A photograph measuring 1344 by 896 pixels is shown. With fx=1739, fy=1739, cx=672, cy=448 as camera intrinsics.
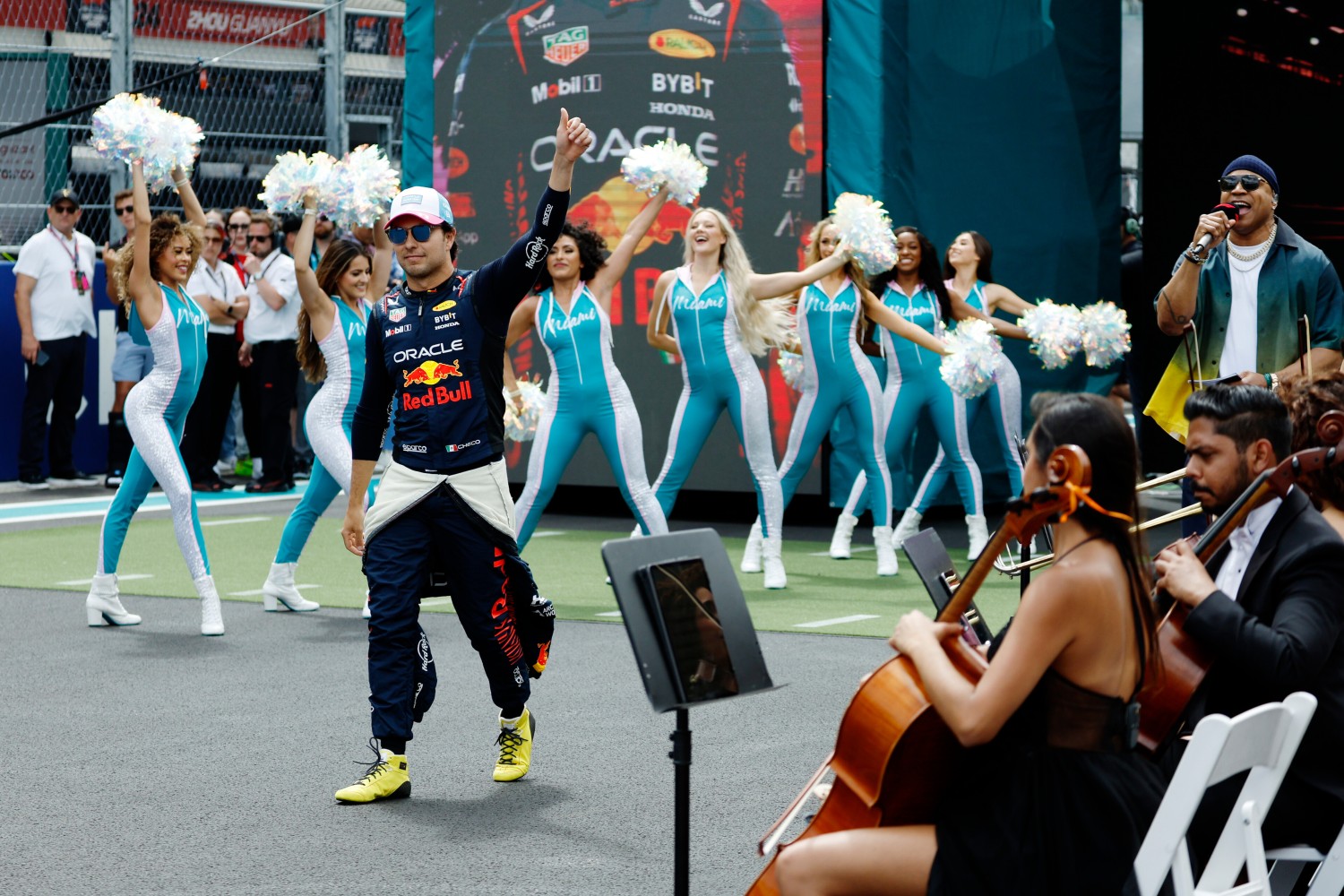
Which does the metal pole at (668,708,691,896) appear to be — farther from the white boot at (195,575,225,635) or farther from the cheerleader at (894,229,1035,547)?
the cheerleader at (894,229,1035,547)

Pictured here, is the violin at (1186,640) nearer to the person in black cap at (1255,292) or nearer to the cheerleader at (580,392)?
the person in black cap at (1255,292)

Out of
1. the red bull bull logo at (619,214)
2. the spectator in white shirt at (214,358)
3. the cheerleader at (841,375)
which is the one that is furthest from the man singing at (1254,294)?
the spectator in white shirt at (214,358)

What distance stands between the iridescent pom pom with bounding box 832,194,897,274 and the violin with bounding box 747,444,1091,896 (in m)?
6.36

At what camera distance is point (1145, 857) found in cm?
293

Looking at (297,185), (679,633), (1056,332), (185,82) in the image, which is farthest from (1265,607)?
(185,82)

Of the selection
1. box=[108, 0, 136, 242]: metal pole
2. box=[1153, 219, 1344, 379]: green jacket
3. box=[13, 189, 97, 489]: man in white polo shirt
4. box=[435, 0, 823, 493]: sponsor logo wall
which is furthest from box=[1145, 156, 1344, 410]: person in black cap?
box=[13, 189, 97, 489]: man in white polo shirt

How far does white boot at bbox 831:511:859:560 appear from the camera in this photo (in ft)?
35.1

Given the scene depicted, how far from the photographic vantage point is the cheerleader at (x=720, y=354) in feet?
31.2

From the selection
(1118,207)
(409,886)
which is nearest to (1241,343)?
(409,886)

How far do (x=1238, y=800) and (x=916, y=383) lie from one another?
7571 mm

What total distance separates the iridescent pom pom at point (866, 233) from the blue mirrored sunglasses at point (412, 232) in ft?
14.5

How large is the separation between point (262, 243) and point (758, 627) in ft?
25.7

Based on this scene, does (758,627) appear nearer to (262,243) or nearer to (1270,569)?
(1270,569)

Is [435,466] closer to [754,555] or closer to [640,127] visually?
[754,555]
